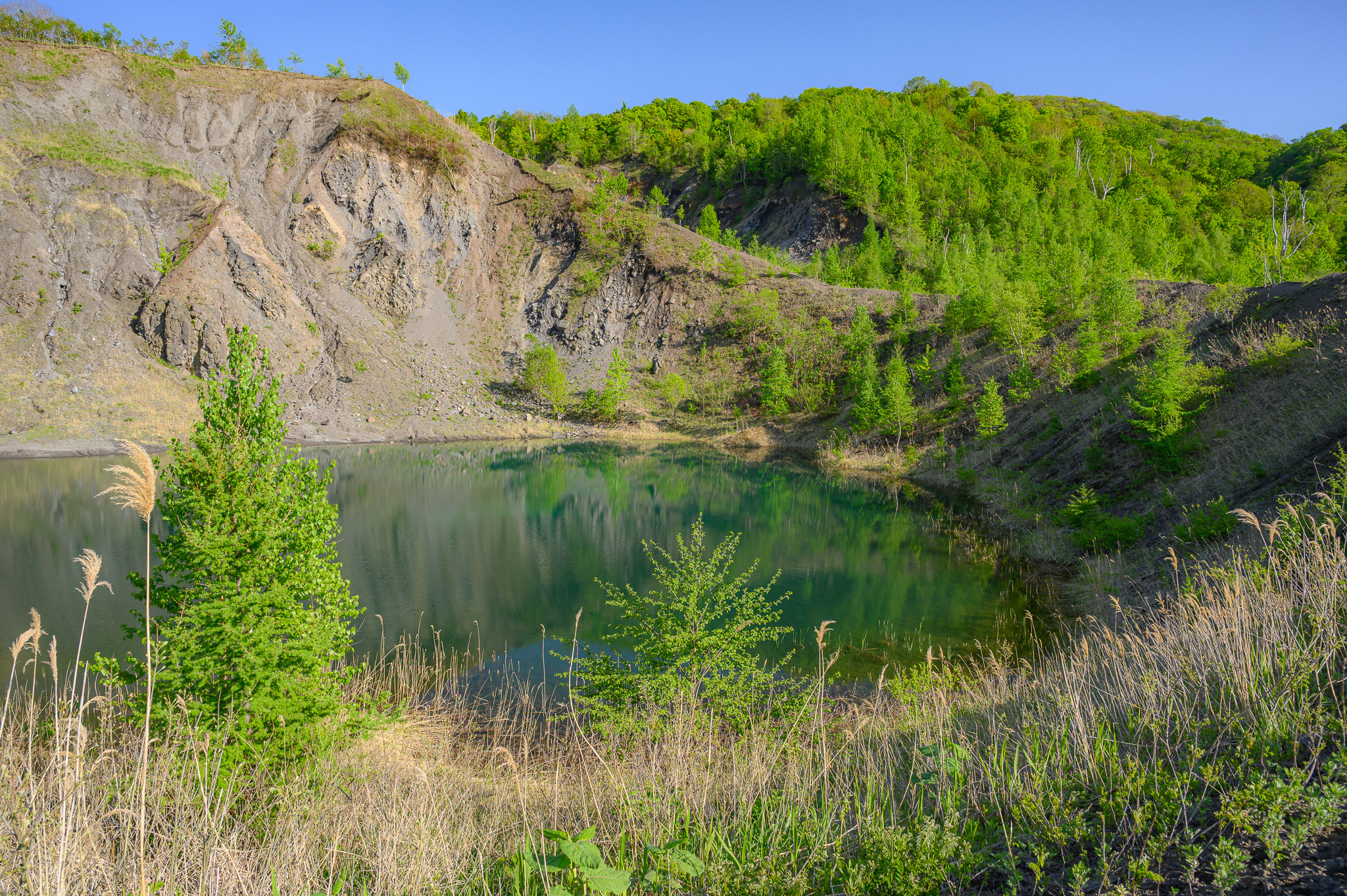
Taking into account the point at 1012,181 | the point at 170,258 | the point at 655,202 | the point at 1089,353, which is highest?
the point at 1012,181

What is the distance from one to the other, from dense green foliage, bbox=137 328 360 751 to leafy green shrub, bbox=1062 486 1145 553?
1781cm

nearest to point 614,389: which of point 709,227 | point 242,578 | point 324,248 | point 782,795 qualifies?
point 709,227

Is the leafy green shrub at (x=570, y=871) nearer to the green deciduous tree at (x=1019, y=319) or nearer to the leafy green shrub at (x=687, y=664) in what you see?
the leafy green shrub at (x=687, y=664)

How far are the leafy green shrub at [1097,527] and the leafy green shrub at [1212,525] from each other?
105 inches

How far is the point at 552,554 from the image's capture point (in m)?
23.1

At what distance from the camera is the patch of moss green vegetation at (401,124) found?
67250 millimetres

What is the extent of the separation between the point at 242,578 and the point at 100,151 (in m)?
68.0

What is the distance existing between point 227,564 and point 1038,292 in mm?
46784

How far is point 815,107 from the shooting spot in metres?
86.4

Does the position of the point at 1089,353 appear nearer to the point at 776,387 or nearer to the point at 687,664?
the point at 776,387

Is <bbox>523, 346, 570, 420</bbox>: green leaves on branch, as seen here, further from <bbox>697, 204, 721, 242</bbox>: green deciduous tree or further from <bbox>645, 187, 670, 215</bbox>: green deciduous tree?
<bbox>697, 204, 721, 242</bbox>: green deciduous tree

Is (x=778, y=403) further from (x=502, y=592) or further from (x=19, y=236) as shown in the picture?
(x=19, y=236)

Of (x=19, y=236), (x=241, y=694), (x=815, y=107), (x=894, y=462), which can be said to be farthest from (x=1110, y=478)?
(x=815, y=107)

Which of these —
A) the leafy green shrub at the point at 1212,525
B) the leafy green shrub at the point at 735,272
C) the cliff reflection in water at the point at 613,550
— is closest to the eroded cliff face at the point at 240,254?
the cliff reflection in water at the point at 613,550
